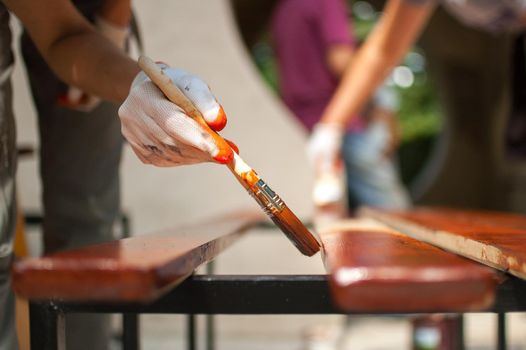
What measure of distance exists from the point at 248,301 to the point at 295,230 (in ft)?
0.47

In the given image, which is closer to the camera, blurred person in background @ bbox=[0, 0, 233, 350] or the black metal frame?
the black metal frame

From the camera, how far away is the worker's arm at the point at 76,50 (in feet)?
3.32

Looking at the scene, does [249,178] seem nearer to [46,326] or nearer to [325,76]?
[46,326]

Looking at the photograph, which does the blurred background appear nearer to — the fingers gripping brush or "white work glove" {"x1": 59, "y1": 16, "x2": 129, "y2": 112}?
"white work glove" {"x1": 59, "y1": 16, "x2": 129, "y2": 112}

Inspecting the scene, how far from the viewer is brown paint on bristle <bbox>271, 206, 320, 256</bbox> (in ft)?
2.77

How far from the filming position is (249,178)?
2.69ft

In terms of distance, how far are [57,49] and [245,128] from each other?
1.82 meters

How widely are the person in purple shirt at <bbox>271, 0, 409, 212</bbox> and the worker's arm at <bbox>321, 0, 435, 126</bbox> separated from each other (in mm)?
673

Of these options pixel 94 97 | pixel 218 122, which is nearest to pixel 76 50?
pixel 94 97

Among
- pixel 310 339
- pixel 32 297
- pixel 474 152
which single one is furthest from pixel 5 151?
pixel 474 152

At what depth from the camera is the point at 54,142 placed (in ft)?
4.65

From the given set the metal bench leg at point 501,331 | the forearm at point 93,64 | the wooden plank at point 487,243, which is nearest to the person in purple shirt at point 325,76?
the metal bench leg at point 501,331

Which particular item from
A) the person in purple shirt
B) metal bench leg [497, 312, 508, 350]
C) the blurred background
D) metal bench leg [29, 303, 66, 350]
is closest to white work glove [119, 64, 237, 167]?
metal bench leg [29, 303, 66, 350]

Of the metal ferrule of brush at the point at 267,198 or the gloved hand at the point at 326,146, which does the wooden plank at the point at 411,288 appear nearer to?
the metal ferrule of brush at the point at 267,198
